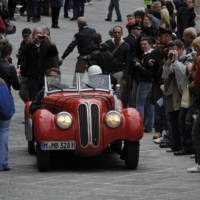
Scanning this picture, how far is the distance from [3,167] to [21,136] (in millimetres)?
3840

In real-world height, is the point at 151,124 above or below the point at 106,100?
below

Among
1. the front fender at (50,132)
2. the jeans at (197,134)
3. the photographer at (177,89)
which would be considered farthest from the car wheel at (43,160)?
the photographer at (177,89)

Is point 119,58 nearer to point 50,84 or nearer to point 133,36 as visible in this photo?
point 133,36

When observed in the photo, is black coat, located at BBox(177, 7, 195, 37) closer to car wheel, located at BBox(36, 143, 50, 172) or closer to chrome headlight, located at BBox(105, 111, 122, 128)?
chrome headlight, located at BBox(105, 111, 122, 128)

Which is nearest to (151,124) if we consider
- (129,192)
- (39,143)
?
(39,143)

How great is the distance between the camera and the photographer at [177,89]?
15.8 meters

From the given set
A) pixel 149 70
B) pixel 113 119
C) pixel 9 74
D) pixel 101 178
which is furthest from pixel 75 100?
pixel 149 70

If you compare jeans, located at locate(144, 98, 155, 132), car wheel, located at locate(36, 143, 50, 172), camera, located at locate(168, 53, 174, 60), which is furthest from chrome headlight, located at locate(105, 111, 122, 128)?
jeans, located at locate(144, 98, 155, 132)

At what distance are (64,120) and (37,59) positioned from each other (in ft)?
18.8

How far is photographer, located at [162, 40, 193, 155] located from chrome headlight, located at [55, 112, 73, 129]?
81.2 inches

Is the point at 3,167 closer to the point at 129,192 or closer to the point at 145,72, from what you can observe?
the point at 129,192

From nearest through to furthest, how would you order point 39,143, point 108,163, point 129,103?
point 39,143 < point 108,163 < point 129,103

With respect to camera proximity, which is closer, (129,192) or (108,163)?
(129,192)

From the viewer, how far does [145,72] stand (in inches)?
745
